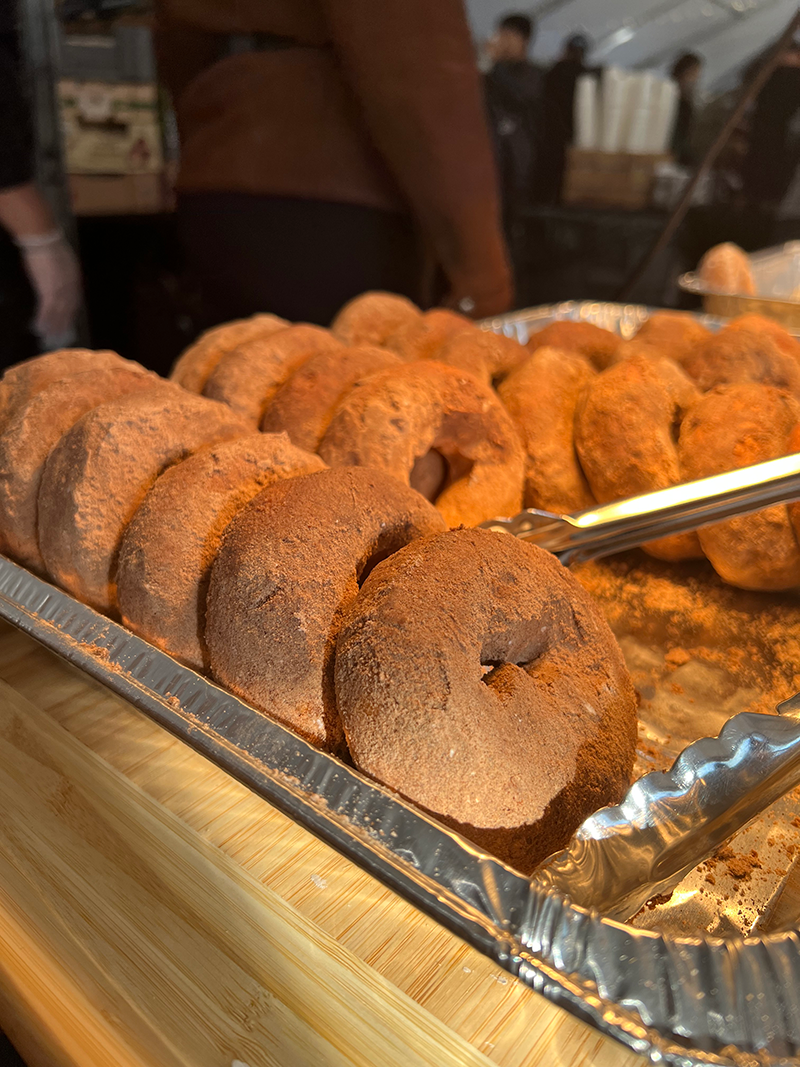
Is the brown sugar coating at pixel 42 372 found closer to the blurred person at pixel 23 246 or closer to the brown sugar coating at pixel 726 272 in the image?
the blurred person at pixel 23 246

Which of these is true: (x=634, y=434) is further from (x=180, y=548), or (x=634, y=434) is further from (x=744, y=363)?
(x=180, y=548)

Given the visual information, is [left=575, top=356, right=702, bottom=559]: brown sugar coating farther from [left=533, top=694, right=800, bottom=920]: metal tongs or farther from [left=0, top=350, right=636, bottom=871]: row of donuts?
[left=533, top=694, right=800, bottom=920]: metal tongs

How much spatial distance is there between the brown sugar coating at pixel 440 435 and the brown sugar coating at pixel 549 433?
2.8 inches

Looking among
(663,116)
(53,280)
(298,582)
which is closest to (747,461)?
(298,582)

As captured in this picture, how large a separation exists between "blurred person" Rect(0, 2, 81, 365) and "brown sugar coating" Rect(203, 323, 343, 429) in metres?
0.87

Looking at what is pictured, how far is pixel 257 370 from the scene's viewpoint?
1.26m

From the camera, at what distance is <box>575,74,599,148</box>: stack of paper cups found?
2588 mm

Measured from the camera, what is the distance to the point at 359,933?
673 mm

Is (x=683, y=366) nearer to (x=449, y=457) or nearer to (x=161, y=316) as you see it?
(x=449, y=457)

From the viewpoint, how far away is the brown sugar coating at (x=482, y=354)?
54.3 inches

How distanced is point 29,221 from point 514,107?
5.14 feet

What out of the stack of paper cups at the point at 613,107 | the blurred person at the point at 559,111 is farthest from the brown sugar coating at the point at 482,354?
the stack of paper cups at the point at 613,107

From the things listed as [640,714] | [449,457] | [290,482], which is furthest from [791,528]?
[290,482]

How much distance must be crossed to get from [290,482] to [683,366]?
0.96 metres
